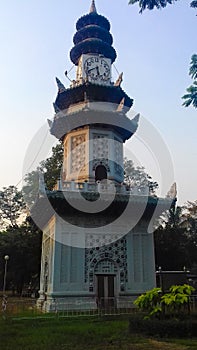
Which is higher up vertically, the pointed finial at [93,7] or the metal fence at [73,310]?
the pointed finial at [93,7]

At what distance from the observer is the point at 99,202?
1622 cm

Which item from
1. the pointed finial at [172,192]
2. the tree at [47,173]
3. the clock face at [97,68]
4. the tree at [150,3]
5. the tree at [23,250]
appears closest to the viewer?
the tree at [150,3]

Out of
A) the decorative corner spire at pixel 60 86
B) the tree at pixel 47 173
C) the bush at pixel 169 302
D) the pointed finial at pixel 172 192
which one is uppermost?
the decorative corner spire at pixel 60 86

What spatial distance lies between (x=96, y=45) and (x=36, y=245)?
61.5ft

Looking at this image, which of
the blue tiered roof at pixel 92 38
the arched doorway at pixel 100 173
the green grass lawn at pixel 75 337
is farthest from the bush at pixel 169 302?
the blue tiered roof at pixel 92 38

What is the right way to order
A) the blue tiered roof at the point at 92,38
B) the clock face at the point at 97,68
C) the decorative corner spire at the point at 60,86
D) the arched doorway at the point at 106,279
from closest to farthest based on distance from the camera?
1. the arched doorway at the point at 106,279
2. the decorative corner spire at the point at 60,86
3. the clock face at the point at 97,68
4. the blue tiered roof at the point at 92,38

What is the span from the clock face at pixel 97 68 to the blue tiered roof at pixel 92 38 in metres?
0.68

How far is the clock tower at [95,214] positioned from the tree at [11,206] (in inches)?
868

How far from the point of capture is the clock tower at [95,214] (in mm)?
15336

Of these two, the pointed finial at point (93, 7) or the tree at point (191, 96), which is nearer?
the tree at point (191, 96)

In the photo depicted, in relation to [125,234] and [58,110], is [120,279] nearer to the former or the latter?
[125,234]

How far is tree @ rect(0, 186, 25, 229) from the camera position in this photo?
134ft

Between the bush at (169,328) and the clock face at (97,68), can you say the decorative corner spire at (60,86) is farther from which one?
the bush at (169,328)

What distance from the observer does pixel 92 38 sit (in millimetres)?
21969
